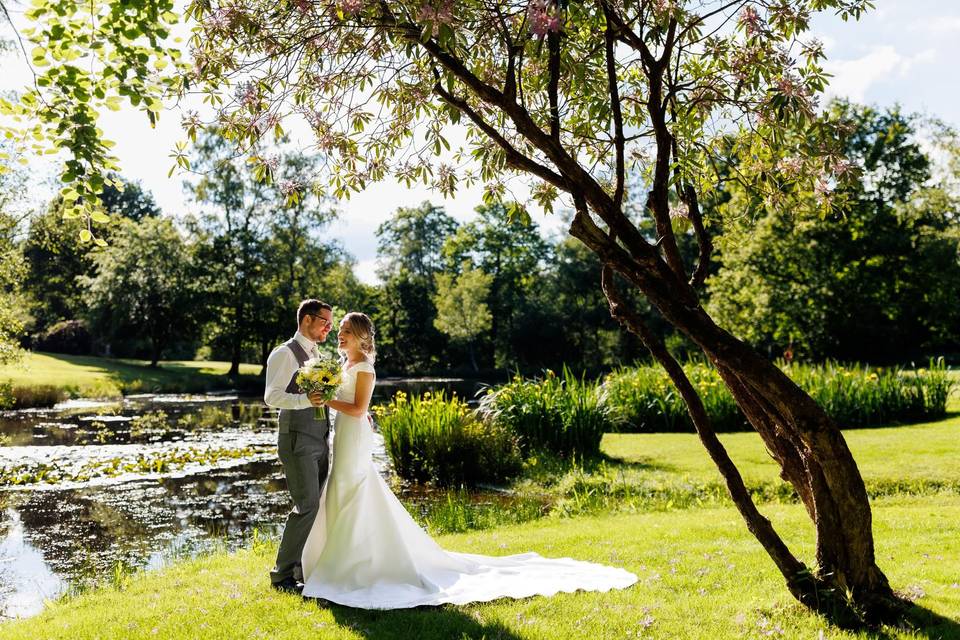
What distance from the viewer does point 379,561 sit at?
593cm

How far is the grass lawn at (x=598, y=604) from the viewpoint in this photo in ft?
15.3

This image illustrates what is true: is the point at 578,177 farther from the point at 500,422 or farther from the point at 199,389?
the point at 199,389

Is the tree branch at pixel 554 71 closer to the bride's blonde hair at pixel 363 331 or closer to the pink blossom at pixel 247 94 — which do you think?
the pink blossom at pixel 247 94

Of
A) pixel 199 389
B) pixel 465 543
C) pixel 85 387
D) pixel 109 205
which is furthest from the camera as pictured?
pixel 109 205

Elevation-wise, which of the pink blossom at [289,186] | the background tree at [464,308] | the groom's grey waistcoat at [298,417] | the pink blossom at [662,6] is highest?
the background tree at [464,308]

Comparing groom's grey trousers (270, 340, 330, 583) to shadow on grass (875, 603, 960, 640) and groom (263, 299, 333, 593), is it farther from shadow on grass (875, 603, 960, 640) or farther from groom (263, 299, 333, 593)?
shadow on grass (875, 603, 960, 640)

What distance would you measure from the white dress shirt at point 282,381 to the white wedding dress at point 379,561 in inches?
15.4

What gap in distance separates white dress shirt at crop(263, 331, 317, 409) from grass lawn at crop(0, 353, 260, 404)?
2489cm

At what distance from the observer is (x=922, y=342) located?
3781 cm

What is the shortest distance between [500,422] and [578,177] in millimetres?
9883

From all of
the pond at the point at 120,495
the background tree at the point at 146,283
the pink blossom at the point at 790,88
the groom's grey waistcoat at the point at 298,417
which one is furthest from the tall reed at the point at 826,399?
the background tree at the point at 146,283

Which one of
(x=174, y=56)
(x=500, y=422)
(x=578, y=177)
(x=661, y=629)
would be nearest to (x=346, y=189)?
(x=174, y=56)

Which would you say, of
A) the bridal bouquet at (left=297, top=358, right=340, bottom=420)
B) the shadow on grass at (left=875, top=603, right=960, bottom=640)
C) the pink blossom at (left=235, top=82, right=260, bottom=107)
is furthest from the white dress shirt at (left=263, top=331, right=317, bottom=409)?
the shadow on grass at (left=875, top=603, right=960, bottom=640)

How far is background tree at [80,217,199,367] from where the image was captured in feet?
133
